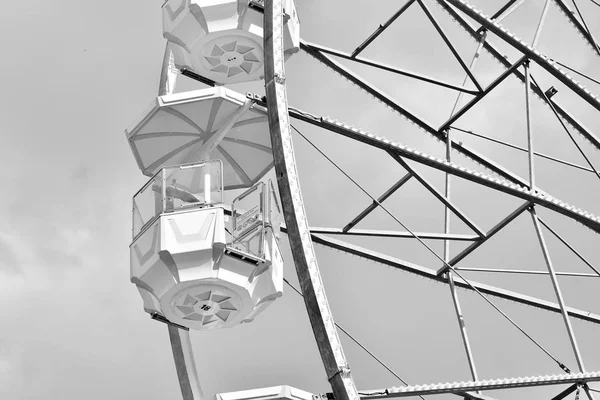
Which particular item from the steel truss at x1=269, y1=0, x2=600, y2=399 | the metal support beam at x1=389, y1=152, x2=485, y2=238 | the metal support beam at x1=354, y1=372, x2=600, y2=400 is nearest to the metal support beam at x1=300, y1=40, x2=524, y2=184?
the steel truss at x1=269, y1=0, x2=600, y2=399

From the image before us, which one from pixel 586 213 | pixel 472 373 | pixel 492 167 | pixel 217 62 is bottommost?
pixel 472 373

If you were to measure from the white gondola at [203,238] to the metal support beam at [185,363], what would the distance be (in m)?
0.82

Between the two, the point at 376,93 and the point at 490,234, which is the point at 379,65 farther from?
the point at 490,234

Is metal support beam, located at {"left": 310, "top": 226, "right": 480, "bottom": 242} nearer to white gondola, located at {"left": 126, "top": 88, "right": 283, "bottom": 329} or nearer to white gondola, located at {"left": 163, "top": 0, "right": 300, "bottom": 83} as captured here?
white gondola, located at {"left": 126, "top": 88, "right": 283, "bottom": 329}

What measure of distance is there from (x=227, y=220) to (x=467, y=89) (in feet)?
12.1

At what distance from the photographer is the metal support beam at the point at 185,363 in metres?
16.2

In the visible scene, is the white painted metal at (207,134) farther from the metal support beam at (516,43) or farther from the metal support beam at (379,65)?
the metal support beam at (516,43)

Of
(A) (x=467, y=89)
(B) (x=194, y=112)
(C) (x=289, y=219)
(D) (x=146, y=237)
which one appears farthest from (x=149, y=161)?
(C) (x=289, y=219)

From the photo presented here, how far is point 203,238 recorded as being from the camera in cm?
1450

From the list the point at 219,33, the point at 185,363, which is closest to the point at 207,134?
the point at 219,33

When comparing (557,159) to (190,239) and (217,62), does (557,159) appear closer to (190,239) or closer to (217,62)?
(217,62)

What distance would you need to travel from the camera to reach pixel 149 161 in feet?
57.3

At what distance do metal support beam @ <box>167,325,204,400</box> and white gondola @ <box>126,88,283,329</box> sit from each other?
817 millimetres

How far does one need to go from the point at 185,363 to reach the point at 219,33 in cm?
430
